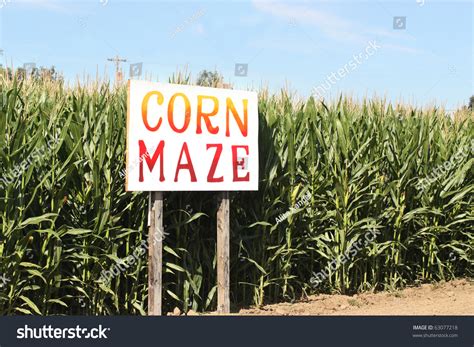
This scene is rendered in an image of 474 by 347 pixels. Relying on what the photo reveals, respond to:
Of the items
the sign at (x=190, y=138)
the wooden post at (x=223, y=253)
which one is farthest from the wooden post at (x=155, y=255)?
the wooden post at (x=223, y=253)

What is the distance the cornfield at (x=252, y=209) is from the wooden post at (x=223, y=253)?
363 millimetres

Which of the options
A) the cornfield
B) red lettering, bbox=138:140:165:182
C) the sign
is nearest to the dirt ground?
the cornfield

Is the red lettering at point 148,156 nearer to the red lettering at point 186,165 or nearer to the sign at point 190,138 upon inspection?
the sign at point 190,138

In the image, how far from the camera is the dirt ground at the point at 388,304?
275 inches

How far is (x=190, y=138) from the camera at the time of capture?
6.08 meters

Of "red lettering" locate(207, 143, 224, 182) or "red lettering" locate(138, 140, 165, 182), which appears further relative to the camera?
"red lettering" locate(207, 143, 224, 182)

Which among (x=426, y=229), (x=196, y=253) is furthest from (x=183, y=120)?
(x=426, y=229)

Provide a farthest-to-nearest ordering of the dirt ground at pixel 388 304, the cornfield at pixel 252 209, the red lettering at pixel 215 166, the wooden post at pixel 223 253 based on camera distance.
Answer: the dirt ground at pixel 388 304, the wooden post at pixel 223 253, the red lettering at pixel 215 166, the cornfield at pixel 252 209

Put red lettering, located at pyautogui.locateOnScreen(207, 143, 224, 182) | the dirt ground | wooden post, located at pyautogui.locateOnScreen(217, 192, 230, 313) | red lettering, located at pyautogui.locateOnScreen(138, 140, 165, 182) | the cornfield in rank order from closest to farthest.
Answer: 1. red lettering, located at pyautogui.locateOnScreen(138, 140, 165, 182)
2. the cornfield
3. red lettering, located at pyautogui.locateOnScreen(207, 143, 224, 182)
4. wooden post, located at pyautogui.locateOnScreen(217, 192, 230, 313)
5. the dirt ground

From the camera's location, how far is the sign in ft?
19.1

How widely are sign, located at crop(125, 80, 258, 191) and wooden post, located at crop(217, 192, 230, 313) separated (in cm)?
27

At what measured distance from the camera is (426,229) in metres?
8.28

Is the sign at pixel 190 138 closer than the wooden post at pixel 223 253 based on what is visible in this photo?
Yes

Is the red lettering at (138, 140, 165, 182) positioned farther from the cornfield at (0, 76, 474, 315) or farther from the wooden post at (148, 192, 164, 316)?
the cornfield at (0, 76, 474, 315)
